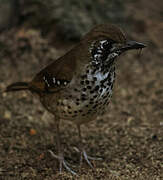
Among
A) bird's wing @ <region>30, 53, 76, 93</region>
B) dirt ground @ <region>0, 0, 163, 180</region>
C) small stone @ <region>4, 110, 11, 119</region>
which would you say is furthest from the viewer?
small stone @ <region>4, 110, 11, 119</region>

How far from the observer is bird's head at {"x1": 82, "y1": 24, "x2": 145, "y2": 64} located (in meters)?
4.20

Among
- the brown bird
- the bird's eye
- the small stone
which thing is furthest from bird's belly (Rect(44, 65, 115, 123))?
the small stone

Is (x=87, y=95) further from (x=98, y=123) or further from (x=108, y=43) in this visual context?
(x=98, y=123)

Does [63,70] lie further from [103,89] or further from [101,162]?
[101,162]

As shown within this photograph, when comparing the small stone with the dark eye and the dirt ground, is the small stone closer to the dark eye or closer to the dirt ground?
the dirt ground

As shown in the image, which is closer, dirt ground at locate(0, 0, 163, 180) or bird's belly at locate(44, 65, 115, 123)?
bird's belly at locate(44, 65, 115, 123)

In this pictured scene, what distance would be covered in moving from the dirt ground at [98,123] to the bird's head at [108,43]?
1.49 m

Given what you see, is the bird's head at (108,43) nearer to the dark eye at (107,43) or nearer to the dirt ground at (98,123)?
the dark eye at (107,43)

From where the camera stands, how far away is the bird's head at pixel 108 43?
4.20m

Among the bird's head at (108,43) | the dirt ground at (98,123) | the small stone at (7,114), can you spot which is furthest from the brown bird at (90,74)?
the small stone at (7,114)

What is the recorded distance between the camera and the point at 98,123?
6.35 metres

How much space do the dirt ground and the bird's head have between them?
149cm

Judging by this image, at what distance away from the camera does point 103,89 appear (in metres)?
4.27

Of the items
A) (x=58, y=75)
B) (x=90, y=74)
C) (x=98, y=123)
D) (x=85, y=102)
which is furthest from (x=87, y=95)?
(x=98, y=123)
